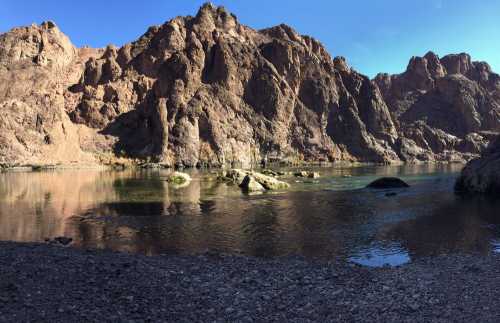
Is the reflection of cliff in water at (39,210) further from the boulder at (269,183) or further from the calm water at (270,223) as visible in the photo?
the boulder at (269,183)

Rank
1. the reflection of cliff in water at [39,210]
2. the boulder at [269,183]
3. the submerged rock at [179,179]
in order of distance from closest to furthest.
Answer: the reflection of cliff in water at [39,210] → the boulder at [269,183] → the submerged rock at [179,179]

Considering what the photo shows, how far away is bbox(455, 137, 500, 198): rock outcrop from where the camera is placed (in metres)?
49.2

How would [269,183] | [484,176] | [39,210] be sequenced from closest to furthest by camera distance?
[39,210], [484,176], [269,183]

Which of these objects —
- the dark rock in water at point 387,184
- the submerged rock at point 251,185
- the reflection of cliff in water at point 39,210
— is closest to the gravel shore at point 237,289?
the reflection of cliff in water at point 39,210

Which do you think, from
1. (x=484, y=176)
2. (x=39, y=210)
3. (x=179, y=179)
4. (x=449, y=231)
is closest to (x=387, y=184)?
(x=484, y=176)

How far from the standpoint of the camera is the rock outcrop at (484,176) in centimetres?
4916

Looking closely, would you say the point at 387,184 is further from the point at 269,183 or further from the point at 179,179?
the point at 179,179

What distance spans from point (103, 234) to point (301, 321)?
19.7 metres

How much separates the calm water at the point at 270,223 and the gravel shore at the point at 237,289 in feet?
10.9

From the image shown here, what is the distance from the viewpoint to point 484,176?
5109 centimetres

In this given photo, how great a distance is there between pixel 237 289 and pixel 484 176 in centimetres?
4618

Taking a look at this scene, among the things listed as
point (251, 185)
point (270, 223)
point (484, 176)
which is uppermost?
point (484, 176)

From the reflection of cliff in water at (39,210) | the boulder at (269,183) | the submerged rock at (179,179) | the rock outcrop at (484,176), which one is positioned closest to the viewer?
the reflection of cliff in water at (39,210)

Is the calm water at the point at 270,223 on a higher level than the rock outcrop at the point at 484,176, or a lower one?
lower
